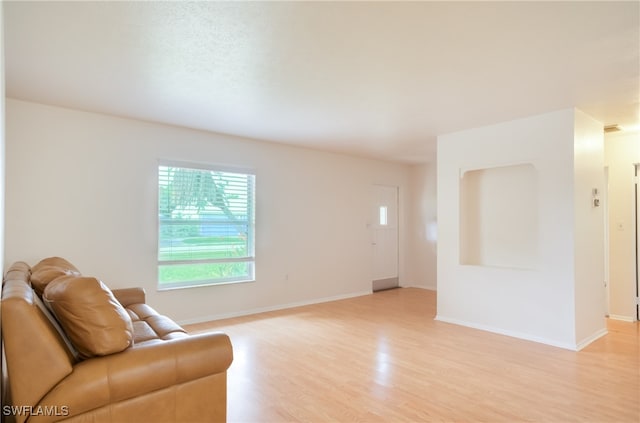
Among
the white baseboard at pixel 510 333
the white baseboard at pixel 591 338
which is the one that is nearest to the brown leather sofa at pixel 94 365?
the white baseboard at pixel 510 333

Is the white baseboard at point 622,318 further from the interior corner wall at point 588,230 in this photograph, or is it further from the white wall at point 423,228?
the white wall at point 423,228

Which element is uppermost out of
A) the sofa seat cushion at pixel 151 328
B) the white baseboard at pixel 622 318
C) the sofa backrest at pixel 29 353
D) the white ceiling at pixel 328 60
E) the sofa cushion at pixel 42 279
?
the white ceiling at pixel 328 60

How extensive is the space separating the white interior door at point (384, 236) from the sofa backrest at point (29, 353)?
19.0 ft

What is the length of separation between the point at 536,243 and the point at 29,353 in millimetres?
4751

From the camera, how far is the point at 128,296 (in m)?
3.54

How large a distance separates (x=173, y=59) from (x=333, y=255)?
429cm

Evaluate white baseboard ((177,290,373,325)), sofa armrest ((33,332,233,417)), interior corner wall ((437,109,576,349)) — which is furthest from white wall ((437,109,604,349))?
sofa armrest ((33,332,233,417))

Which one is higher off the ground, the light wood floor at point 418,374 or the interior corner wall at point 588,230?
the interior corner wall at point 588,230

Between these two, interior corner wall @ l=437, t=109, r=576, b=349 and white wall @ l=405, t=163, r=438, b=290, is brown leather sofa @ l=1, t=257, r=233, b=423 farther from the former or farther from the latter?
white wall @ l=405, t=163, r=438, b=290

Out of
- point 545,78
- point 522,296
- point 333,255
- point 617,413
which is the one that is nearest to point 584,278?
point 522,296

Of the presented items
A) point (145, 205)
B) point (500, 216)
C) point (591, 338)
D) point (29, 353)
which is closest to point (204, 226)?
point (145, 205)

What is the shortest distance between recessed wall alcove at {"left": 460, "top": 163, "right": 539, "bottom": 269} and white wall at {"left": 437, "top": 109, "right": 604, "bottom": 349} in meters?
0.06

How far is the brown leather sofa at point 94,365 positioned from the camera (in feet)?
5.20

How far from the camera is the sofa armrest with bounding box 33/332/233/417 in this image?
166 cm
